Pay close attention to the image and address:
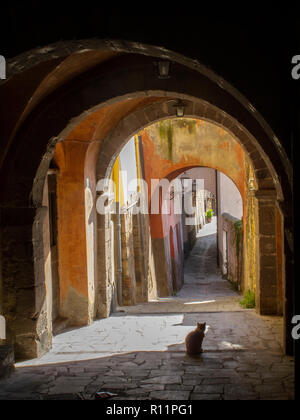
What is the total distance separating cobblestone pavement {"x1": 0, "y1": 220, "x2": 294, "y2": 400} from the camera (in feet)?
14.8

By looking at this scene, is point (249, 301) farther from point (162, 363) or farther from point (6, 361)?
point (6, 361)

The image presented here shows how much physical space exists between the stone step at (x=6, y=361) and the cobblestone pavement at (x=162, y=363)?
0.10 metres

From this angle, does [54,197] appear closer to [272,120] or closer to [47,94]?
[47,94]

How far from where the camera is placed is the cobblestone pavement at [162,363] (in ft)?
14.8

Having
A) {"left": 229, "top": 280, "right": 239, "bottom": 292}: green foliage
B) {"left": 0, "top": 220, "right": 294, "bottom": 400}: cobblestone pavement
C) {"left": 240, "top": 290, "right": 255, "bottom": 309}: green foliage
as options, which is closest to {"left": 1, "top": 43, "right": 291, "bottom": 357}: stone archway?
{"left": 0, "top": 220, "right": 294, "bottom": 400}: cobblestone pavement

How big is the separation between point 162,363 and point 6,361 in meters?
1.81

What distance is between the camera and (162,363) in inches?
217

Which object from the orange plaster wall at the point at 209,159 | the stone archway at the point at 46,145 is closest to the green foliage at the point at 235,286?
the orange plaster wall at the point at 209,159

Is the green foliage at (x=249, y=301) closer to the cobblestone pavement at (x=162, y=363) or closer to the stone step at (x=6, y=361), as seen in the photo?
the cobblestone pavement at (x=162, y=363)

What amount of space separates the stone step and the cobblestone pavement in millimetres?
99

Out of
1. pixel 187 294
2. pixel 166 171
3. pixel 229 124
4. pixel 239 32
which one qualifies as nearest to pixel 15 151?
pixel 239 32

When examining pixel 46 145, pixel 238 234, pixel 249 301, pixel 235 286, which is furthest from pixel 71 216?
pixel 235 286

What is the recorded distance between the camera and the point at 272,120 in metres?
3.71

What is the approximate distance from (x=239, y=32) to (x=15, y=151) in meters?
3.35
